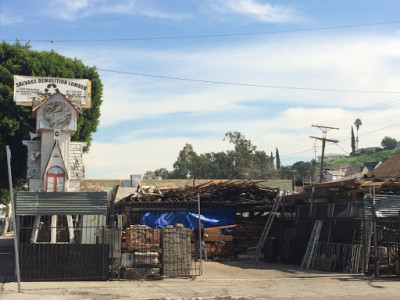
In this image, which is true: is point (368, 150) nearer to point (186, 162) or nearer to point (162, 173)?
point (162, 173)

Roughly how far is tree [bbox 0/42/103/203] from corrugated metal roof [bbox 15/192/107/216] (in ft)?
43.1

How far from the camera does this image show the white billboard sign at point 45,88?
21812mm

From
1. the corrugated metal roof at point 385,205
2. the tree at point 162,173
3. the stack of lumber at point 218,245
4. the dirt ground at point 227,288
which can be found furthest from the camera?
the tree at point 162,173

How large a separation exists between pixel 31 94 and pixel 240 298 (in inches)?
564

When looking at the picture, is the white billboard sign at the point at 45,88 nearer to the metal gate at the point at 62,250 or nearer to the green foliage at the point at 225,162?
the metal gate at the point at 62,250

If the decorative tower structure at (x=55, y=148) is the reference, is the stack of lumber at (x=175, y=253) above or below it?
below

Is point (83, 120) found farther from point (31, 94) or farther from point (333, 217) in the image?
point (333, 217)

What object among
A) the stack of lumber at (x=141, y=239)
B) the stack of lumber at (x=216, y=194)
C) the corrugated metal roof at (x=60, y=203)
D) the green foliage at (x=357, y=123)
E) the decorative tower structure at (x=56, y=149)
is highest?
the green foliage at (x=357, y=123)

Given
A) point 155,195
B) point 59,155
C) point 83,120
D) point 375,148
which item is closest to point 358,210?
point 155,195

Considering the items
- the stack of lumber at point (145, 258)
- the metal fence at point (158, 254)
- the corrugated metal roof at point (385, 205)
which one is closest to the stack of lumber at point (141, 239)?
the metal fence at point (158, 254)

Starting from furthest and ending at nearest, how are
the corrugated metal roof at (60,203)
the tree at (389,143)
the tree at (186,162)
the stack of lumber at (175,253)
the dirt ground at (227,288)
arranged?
the tree at (389,143), the tree at (186,162), the stack of lumber at (175,253), the corrugated metal roof at (60,203), the dirt ground at (227,288)

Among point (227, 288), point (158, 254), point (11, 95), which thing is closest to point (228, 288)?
point (227, 288)

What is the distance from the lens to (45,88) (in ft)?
72.6

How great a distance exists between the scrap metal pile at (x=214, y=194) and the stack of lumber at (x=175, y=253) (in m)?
7.48
